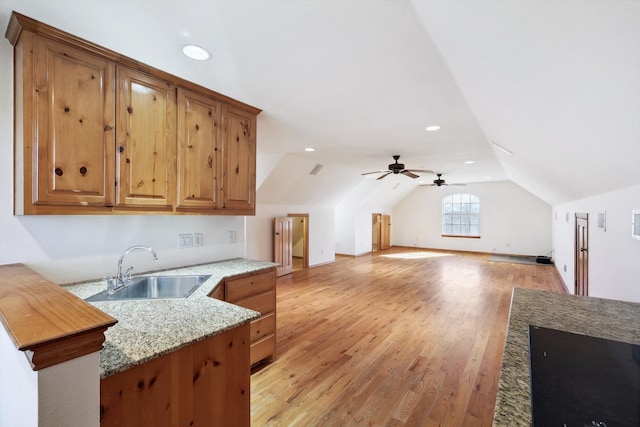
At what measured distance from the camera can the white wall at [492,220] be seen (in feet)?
30.0

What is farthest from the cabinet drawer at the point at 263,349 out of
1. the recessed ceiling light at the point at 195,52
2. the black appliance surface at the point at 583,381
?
the recessed ceiling light at the point at 195,52

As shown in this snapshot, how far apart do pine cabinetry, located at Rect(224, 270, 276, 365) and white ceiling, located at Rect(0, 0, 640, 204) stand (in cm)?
155

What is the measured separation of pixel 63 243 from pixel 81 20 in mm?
1295

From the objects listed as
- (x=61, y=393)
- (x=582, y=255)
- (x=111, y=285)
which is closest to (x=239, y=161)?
(x=111, y=285)

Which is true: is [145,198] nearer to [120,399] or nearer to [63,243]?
[63,243]

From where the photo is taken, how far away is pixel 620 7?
728 mm

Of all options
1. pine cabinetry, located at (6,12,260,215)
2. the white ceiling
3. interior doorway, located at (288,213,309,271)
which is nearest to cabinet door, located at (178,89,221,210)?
pine cabinetry, located at (6,12,260,215)

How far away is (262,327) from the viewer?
102 inches

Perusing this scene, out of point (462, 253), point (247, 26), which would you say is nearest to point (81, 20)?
point (247, 26)

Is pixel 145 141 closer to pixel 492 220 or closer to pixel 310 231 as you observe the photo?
pixel 310 231

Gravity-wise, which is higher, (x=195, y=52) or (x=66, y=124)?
Result: (x=195, y=52)

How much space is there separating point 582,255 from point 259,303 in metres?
4.41

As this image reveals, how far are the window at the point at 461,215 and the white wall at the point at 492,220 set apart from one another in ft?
0.51

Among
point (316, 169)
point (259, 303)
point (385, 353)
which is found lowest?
point (385, 353)
